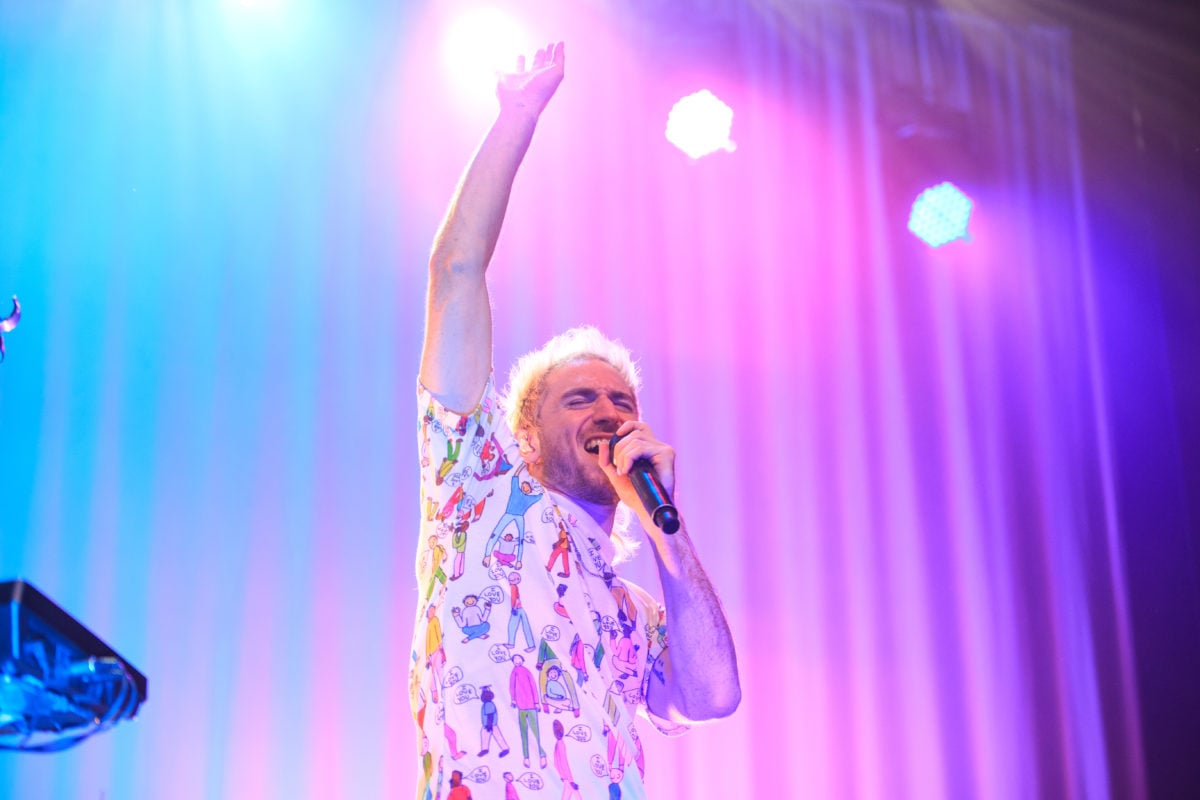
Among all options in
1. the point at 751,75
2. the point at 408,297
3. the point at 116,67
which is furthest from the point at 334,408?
the point at 751,75

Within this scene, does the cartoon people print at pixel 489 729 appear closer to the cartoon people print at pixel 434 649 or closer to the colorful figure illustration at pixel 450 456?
the cartoon people print at pixel 434 649

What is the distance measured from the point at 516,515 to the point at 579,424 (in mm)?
334

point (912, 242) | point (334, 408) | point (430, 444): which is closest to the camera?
point (430, 444)

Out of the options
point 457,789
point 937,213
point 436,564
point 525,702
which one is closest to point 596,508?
point 436,564

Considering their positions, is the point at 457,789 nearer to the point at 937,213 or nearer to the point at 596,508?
the point at 596,508

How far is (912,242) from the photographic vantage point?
4.28m

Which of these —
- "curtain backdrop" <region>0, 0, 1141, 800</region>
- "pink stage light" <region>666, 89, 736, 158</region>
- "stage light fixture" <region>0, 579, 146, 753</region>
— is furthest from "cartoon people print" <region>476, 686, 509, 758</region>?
"pink stage light" <region>666, 89, 736, 158</region>

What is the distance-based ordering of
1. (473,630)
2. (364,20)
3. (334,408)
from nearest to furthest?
(473,630) → (334,408) → (364,20)

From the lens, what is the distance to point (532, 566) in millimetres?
1591

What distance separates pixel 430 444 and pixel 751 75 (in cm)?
308

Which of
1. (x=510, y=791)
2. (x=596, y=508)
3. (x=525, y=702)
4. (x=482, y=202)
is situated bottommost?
(x=510, y=791)

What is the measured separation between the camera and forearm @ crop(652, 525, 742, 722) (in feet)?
5.87

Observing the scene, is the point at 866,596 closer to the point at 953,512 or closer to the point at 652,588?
the point at 953,512

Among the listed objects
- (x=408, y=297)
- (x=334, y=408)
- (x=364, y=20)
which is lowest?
(x=334, y=408)
